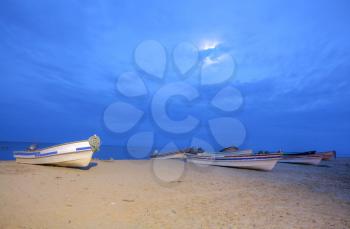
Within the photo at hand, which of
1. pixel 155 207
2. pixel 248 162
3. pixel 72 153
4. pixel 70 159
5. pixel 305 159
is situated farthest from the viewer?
pixel 305 159

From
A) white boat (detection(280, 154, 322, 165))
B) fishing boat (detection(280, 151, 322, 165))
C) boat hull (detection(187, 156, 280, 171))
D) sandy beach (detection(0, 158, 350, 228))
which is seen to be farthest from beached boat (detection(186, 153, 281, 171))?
white boat (detection(280, 154, 322, 165))

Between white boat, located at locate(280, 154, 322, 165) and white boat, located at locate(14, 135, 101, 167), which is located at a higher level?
white boat, located at locate(280, 154, 322, 165)

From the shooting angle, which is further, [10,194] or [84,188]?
[84,188]

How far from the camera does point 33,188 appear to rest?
8.20 metres

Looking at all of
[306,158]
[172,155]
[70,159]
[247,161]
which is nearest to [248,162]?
[247,161]

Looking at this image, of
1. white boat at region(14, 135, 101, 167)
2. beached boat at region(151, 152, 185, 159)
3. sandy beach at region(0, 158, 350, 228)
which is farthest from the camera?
beached boat at region(151, 152, 185, 159)

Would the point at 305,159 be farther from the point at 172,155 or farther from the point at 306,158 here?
the point at 172,155

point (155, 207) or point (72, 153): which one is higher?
point (72, 153)

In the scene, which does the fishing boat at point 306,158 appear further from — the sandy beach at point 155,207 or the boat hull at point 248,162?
the sandy beach at point 155,207

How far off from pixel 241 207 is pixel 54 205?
6126mm

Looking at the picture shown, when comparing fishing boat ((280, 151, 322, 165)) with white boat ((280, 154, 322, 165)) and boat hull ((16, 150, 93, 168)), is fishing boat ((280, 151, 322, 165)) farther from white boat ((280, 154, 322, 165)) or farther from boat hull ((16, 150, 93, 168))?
boat hull ((16, 150, 93, 168))

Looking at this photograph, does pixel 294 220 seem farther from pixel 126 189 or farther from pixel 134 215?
pixel 126 189

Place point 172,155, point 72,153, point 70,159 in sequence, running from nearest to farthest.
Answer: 1. point 72,153
2. point 70,159
3. point 172,155

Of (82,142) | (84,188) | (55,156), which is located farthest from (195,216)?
(55,156)
